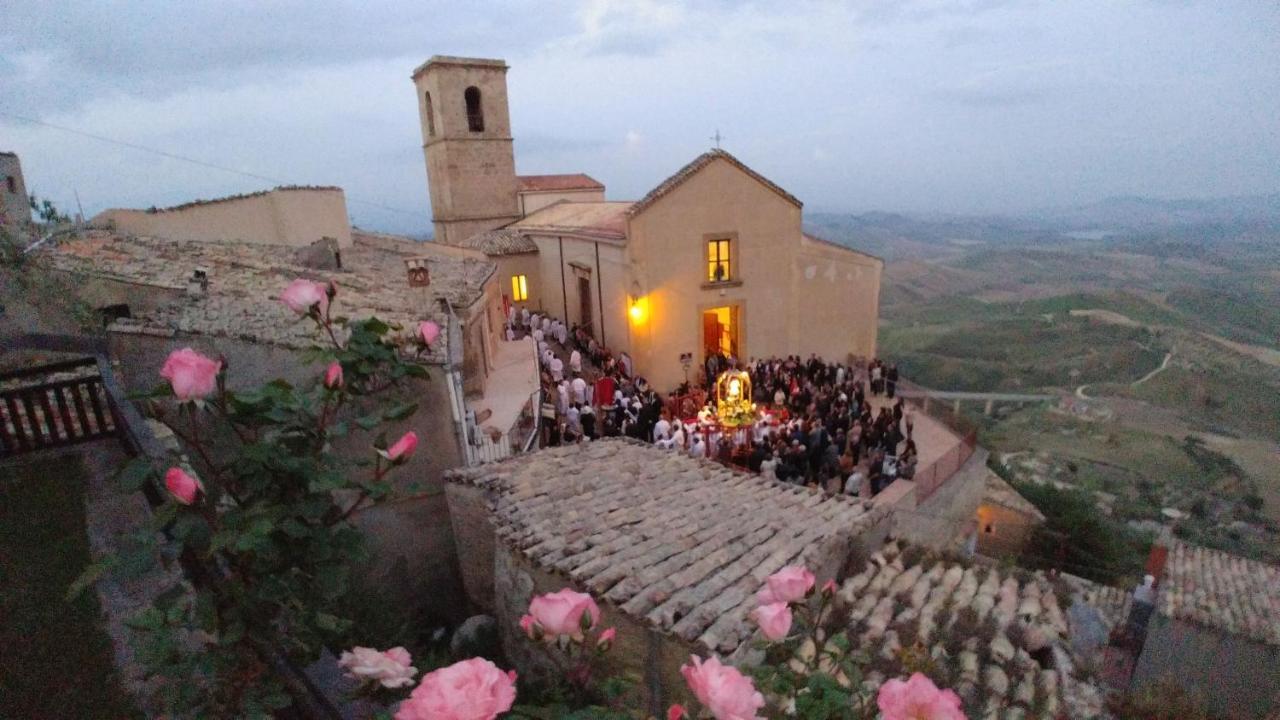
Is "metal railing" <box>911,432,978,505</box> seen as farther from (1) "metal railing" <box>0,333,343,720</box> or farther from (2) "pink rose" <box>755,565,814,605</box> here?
(1) "metal railing" <box>0,333,343,720</box>

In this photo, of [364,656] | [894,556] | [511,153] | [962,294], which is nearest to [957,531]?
[894,556]

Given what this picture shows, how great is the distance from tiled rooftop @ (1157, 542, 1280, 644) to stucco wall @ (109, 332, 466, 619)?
39.0 feet

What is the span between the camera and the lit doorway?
59.0 ft

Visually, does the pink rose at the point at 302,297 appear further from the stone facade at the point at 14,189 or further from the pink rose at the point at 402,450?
the stone facade at the point at 14,189

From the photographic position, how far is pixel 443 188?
28.8 metres

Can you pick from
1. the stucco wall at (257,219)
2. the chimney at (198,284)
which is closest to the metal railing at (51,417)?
the chimney at (198,284)

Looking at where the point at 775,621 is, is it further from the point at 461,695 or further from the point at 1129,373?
the point at 1129,373

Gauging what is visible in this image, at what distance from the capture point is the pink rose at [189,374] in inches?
70.8

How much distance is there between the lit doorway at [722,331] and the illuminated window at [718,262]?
0.96m

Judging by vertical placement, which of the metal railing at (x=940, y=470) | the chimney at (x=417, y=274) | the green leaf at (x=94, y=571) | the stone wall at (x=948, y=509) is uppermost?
the chimney at (x=417, y=274)

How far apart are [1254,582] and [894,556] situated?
11.7 metres

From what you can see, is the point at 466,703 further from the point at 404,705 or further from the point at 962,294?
the point at 962,294

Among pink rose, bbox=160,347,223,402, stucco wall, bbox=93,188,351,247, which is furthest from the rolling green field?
pink rose, bbox=160,347,223,402

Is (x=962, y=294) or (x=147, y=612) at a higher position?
(x=147, y=612)
